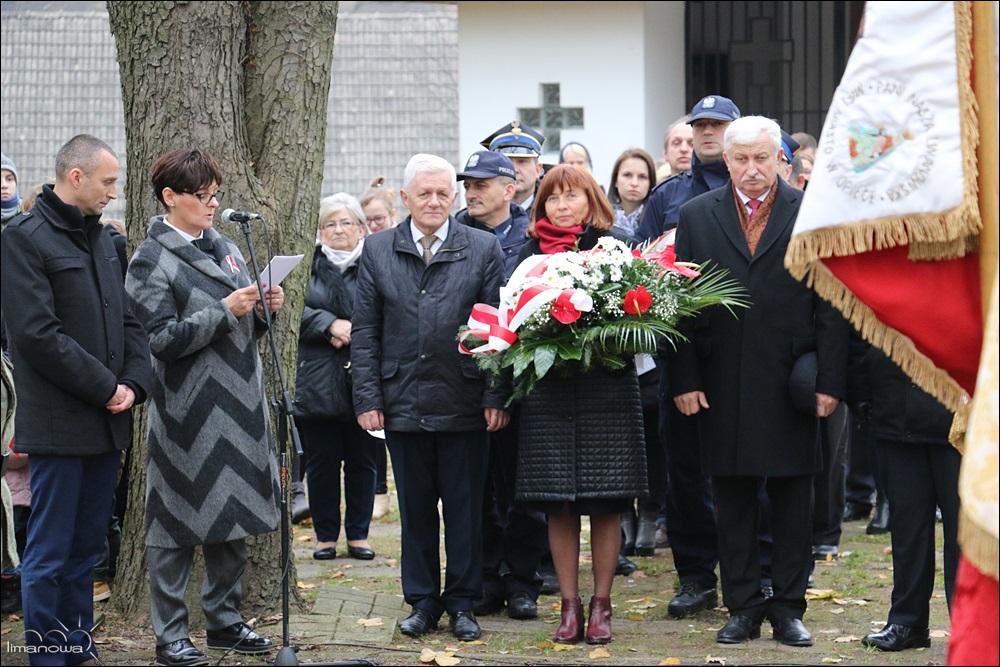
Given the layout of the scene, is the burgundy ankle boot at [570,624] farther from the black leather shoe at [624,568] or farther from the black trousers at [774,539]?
the black leather shoe at [624,568]

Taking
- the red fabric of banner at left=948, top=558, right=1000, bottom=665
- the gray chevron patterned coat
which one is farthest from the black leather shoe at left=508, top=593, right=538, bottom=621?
the red fabric of banner at left=948, top=558, right=1000, bottom=665

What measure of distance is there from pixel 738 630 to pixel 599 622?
618 mm

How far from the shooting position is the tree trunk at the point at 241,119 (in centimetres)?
695

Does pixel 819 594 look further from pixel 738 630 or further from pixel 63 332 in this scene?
pixel 63 332

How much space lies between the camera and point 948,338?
437 centimetres

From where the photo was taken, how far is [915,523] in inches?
253

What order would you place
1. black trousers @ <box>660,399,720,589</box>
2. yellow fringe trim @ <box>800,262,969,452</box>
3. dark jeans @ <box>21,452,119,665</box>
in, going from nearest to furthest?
yellow fringe trim @ <box>800,262,969,452</box> < dark jeans @ <box>21,452,119,665</box> < black trousers @ <box>660,399,720,589</box>

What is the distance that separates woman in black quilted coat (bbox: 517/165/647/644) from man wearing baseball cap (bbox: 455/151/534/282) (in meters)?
0.97

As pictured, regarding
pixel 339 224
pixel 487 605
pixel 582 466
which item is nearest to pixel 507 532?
pixel 487 605

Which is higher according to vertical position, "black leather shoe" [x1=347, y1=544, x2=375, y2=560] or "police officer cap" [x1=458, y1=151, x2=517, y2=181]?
"police officer cap" [x1=458, y1=151, x2=517, y2=181]

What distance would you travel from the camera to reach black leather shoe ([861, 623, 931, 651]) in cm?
643

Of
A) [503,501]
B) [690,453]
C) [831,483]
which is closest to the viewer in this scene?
[503,501]

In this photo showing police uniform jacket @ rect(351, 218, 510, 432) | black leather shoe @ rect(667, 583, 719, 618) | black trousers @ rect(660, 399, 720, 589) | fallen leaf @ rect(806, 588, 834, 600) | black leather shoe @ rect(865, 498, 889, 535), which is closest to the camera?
police uniform jacket @ rect(351, 218, 510, 432)

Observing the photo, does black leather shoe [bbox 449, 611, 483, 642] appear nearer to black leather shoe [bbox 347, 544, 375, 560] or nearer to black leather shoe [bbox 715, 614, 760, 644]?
black leather shoe [bbox 715, 614, 760, 644]
